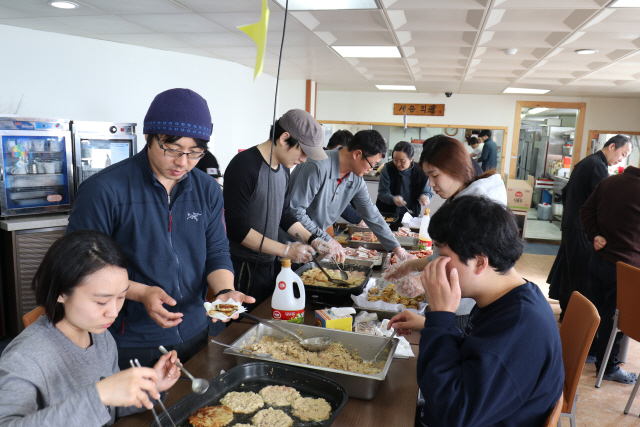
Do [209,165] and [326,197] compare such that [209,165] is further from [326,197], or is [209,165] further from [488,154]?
[488,154]

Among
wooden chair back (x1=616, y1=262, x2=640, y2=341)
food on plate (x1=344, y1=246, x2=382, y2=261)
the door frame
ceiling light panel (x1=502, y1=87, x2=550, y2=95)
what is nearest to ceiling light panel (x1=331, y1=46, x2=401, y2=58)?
food on plate (x1=344, y1=246, x2=382, y2=261)

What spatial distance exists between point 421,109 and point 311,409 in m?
8.44

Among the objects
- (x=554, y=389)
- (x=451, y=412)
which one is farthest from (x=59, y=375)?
(x=554, y=389)

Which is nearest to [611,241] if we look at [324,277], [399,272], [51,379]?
[399,272]

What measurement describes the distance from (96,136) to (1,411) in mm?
3463

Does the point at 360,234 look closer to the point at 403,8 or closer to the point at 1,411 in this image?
the point at 403,8

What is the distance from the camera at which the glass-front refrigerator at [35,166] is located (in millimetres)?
3364

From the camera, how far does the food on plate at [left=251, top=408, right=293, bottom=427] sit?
45.6 inches

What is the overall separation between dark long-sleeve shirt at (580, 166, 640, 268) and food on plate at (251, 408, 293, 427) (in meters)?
2.93

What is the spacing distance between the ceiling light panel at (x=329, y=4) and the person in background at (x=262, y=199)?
144cm

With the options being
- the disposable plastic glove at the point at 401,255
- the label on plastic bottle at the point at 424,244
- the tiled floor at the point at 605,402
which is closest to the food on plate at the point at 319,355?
the disposable plastic glove at the point at 401,255

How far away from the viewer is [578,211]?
12.9 ft

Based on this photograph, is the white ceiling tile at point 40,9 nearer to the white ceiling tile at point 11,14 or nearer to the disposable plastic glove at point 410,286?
the white ceiling tile at point 11,14

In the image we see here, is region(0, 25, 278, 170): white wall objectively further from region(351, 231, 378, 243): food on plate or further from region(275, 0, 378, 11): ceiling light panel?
region(351, 231, 378, 243): food on plate
